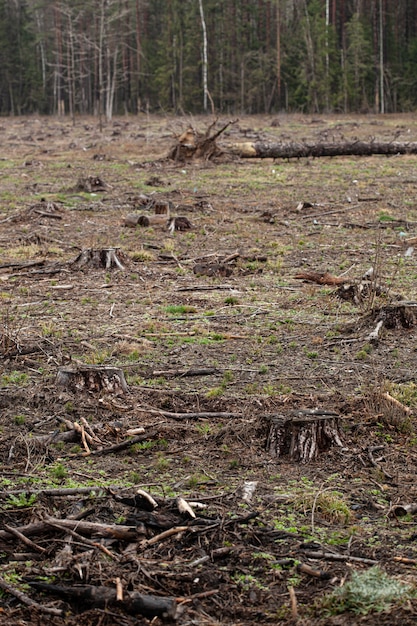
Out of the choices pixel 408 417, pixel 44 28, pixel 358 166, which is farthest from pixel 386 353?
pixel 44 28

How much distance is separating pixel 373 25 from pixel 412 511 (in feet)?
165

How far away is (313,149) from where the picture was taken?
76.7 feet

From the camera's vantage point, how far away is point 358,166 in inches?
867

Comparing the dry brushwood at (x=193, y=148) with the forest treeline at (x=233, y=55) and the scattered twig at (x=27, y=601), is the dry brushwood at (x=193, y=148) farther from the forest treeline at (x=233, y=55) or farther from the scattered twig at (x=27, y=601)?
Result: the scattered twig at (x=27, y=601)

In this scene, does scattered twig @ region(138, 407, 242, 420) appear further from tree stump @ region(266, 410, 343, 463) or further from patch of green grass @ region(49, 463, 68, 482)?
patch of green grass @ region(49, 463, 68, 482)

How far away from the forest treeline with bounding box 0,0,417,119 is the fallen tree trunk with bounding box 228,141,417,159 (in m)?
18.9

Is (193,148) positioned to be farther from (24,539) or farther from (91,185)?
(24,539)

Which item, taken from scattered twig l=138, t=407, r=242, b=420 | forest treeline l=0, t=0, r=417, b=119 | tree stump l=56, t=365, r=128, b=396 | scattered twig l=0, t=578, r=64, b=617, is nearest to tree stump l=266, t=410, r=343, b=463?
scattered twig l=138, t=407, r=242, b=420

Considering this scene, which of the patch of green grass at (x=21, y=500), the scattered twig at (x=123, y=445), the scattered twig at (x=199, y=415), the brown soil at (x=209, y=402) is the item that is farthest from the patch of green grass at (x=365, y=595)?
the scattered twig at (x=199, y=415)

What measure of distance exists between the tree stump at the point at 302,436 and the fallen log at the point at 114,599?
1.82 meters

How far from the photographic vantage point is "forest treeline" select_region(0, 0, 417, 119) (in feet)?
152

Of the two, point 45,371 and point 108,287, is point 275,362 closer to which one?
point 45,371

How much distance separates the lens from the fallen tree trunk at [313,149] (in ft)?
76.9

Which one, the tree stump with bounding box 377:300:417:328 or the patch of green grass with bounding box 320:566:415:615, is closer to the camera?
the patch of green grass with bounding box 320:566:415:615
